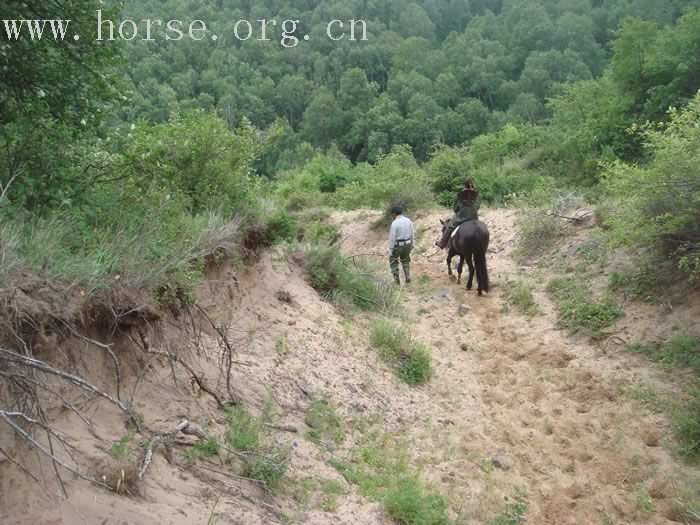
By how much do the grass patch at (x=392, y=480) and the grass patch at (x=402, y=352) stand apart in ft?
5.52

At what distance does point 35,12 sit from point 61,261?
346 centimetres

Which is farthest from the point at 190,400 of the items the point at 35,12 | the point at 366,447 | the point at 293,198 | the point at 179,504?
the point at 293,198

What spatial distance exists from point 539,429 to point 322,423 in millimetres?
2489

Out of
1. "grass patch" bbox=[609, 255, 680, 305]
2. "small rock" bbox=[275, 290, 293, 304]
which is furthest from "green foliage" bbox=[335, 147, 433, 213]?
"small rock" bbox=[275, 290, 293, 304]

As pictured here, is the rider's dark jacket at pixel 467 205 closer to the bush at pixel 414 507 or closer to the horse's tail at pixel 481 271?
the horse's tail at pixel 481 271

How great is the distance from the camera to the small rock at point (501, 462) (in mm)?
5770

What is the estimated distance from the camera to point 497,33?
3250 inches

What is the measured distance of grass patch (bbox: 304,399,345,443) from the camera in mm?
5452

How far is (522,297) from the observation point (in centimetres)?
1007

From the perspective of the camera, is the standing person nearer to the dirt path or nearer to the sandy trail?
the dirt path

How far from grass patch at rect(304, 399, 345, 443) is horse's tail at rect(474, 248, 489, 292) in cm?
569

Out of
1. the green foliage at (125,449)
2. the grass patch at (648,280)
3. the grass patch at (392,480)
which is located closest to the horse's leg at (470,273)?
the grass patch at (648,280)

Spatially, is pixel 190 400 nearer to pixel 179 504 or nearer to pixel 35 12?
pixel 179 504

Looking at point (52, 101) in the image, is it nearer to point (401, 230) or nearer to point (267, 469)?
point (267, 469)
